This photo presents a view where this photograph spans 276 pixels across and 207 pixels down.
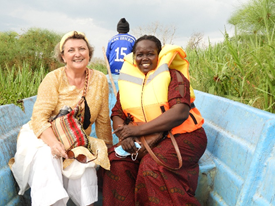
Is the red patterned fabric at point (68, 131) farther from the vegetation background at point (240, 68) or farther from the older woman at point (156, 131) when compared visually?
the vegetation background at point (240, 68)

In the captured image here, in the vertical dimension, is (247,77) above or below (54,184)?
above

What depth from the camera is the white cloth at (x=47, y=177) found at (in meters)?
1.77

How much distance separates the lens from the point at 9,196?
6.59ft

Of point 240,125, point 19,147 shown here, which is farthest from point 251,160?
point 19,147

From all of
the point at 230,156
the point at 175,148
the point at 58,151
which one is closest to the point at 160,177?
the point at 175,148

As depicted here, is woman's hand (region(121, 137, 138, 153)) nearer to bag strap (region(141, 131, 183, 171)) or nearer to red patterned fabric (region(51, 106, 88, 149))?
bag strap (region(141, 131, 183, 171))

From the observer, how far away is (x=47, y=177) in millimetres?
1809

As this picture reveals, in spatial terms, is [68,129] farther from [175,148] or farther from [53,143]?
[175,148]

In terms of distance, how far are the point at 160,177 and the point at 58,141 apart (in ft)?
2.49

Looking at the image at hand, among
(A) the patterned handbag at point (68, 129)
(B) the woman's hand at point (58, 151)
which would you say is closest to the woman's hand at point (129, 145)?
(A) the patterned handbag at point (68, 129)

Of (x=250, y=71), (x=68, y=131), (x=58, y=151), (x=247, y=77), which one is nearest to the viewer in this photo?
(x=58, y=151)

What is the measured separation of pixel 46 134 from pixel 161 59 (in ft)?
3.35

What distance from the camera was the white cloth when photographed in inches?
69.8

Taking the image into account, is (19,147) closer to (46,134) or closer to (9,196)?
(46,134)
